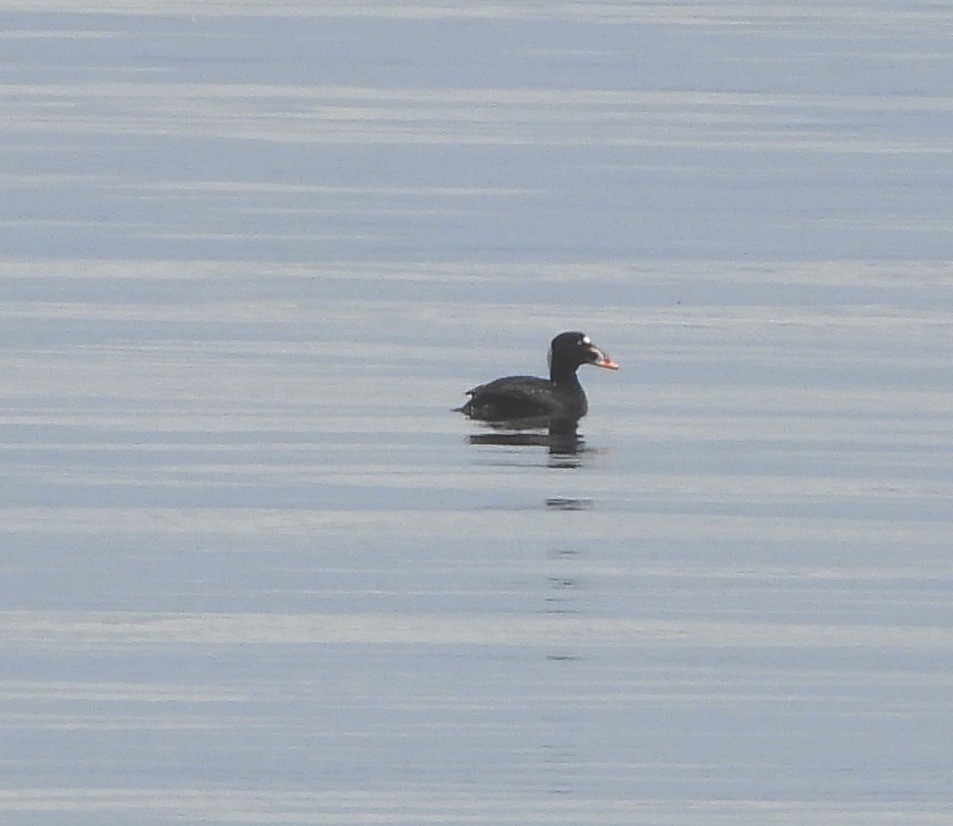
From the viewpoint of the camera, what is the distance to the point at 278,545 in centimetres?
1278

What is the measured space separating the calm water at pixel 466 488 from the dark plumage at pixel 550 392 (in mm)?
196

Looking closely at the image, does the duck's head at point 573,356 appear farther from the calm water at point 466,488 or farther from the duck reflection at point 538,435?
the duck reflection at point 538,435

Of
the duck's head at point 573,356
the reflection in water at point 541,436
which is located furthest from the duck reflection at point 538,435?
the duck's head at point 573,356

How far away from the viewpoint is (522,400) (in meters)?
16.8

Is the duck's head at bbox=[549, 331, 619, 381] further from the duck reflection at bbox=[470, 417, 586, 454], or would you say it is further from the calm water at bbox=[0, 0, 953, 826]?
the duck reflection at bbox=[470, 417, 586, 454]

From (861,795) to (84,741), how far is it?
206 centimetres

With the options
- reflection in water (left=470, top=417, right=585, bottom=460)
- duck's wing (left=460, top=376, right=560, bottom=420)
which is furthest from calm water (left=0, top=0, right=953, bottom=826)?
duck's wing (left=460, top=376, right=560, bottom=420)

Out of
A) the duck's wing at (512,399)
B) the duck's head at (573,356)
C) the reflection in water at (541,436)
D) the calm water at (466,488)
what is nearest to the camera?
the calm water at (466,488)

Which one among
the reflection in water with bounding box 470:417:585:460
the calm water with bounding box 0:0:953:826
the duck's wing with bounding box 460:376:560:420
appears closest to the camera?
the calm water with bounding box 0:0:953:826

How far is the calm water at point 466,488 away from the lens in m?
9.70

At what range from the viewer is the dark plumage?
16531 mm

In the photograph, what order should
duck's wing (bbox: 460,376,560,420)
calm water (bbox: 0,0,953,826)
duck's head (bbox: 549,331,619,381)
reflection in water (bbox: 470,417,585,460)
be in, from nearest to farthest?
calm water (bbox: 0,0,953,826) < reflection in water (bbox: 470,417,585,460) < duck's wing (bbox: 460,376,560,420) < duck's head (bbox: 549,331,619,381)

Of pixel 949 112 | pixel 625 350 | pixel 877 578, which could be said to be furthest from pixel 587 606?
pixel 949 112

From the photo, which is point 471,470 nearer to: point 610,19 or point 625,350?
point 625,350
